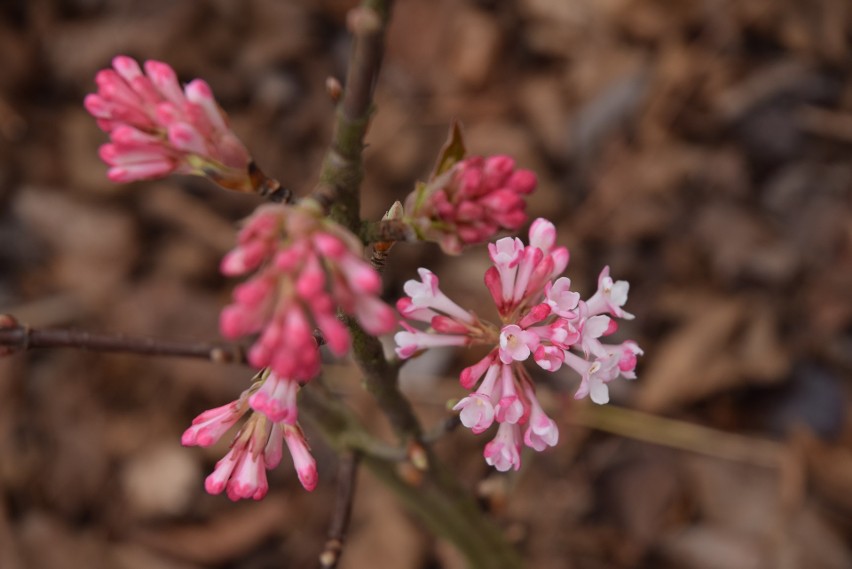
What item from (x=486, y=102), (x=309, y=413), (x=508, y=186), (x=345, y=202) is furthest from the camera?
(x=486, y=102)

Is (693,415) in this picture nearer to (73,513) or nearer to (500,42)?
(500,42)

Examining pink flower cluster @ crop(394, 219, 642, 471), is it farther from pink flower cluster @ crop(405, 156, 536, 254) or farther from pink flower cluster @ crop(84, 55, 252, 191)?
pink flower cluster @ crop(84, 55, 252, 191)

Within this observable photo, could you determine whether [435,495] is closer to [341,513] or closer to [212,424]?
[341,513]

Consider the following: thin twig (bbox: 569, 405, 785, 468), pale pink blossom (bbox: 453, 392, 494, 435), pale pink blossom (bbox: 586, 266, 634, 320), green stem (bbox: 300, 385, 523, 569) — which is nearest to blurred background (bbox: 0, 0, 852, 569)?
thin twig (bbox: 569, 405, 785, 468)

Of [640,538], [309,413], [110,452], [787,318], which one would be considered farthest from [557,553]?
[110,452]

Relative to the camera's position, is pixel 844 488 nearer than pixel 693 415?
Yes

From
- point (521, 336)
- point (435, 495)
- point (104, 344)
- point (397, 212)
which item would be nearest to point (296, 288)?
point (397, 212)

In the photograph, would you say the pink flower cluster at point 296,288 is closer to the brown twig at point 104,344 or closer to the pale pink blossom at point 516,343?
the pale pink blossom at point 516,343
